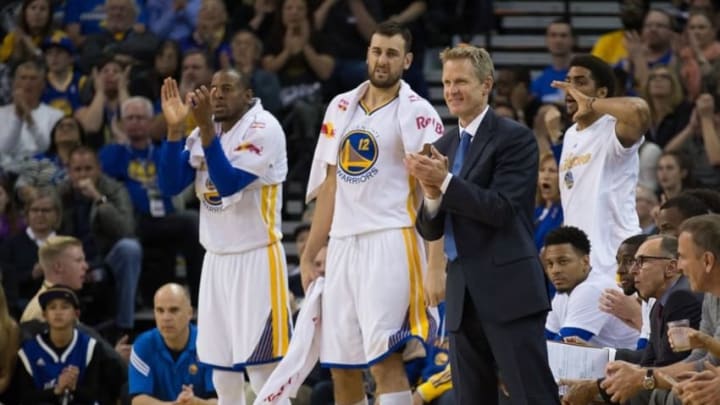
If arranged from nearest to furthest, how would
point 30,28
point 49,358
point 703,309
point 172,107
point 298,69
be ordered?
point 703,309, point 172,107, point 49,358, point 298,69, point 30,28

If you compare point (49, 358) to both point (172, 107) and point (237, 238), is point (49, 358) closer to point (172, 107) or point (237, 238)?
point (237, 238)

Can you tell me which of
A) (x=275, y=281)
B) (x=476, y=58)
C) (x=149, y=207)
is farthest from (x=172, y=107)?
(x=149, y=207)

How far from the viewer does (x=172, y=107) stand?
29.9 ft

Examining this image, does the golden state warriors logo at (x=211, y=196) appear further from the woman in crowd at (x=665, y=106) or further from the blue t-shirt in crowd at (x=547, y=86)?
the blue t-shirt in crowd at (x=547, y=86)

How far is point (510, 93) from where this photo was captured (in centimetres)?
1386

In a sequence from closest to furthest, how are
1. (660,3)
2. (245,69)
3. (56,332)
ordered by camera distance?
(56,332), (245,69), (660,3)

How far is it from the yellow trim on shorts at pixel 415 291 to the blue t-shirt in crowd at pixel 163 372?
91.2 inches

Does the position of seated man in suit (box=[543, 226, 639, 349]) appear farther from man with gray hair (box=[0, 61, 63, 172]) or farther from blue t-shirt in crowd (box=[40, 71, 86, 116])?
blue t-shirt in crowd (box=[40, 71, 86, 116])

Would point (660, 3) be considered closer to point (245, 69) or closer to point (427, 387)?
point (245, 69)

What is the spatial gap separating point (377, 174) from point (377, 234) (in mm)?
328

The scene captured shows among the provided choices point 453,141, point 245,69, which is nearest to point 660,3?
point 245,69

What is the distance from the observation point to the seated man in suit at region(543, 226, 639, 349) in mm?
8945

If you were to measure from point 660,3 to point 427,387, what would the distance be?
23.4ft

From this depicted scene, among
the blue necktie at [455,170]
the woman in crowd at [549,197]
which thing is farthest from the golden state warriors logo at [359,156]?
the woman in crowd at [549,197]
